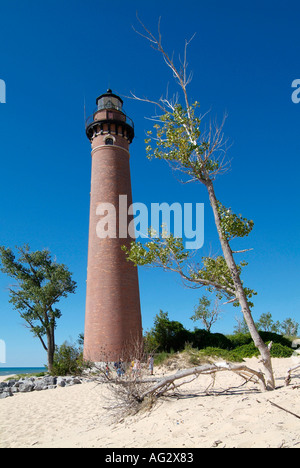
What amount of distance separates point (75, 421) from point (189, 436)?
192 inches

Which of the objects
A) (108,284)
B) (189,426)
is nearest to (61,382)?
(108,284)

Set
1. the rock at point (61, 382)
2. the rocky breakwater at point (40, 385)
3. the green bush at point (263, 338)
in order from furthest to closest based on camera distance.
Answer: the green bush at point (263, 338) < the rock at point (61, 382) < the rocky breakwater at point (40, 385)

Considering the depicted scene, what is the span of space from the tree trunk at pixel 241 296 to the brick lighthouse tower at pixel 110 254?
32.2ft

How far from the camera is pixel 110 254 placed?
2014 centimetres

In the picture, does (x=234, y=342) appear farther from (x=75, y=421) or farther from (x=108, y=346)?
(x=75, y=421)

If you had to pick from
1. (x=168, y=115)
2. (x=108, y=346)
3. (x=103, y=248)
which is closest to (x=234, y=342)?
(x=108, y=346)

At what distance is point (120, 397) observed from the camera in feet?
22.3

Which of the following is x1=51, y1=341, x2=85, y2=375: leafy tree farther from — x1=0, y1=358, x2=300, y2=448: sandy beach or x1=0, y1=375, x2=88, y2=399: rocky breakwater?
x1=0, y1=358, x2=300, y2=448: sandy beach

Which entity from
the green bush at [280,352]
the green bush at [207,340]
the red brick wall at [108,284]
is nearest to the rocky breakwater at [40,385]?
the red brick wall at [108,284]

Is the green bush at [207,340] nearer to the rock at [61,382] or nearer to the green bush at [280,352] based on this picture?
the green bush at [280,352]

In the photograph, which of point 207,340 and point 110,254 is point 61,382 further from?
point 207,340

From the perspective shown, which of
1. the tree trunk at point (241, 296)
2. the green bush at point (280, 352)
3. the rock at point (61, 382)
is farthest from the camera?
the green bush at point (280, 352)

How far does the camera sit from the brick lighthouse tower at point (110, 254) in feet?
61.0

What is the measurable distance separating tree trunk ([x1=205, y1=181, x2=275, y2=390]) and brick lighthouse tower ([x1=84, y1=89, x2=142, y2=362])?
980cm
